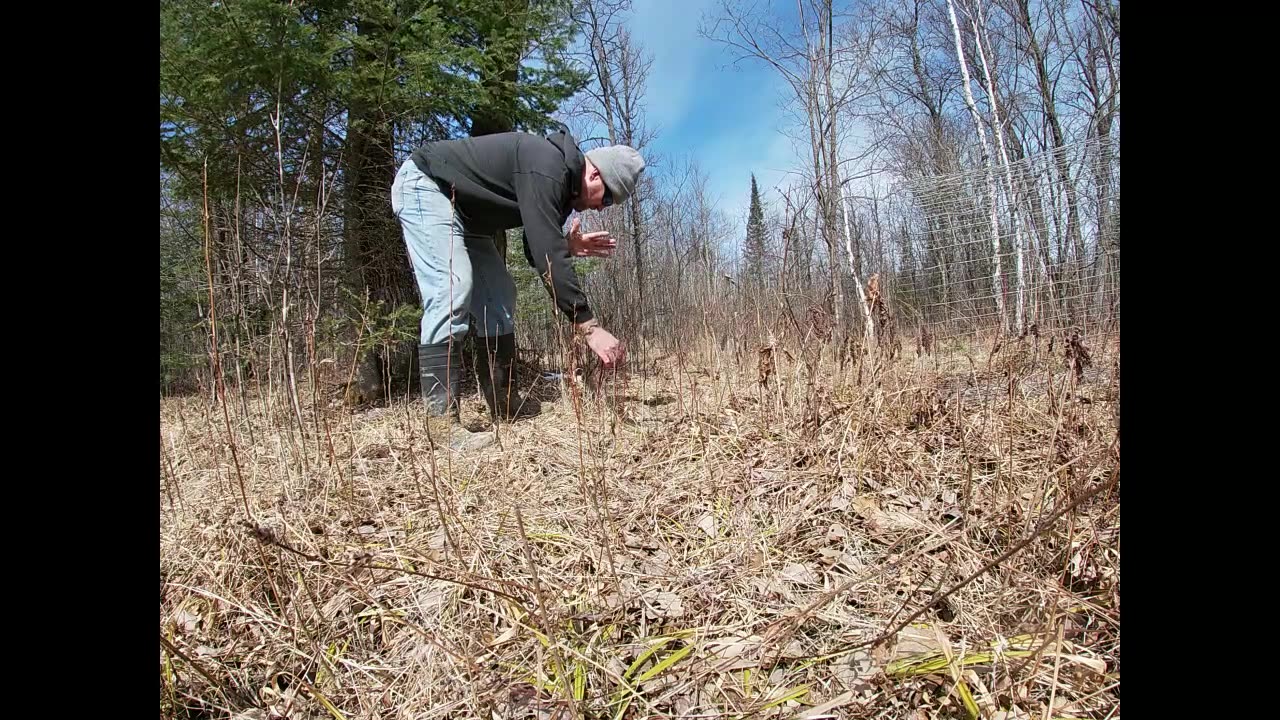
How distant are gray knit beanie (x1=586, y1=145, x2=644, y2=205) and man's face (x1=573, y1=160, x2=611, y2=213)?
0.03m

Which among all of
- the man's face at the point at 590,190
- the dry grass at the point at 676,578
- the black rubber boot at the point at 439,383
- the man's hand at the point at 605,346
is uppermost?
the man's face at the point at 590,190

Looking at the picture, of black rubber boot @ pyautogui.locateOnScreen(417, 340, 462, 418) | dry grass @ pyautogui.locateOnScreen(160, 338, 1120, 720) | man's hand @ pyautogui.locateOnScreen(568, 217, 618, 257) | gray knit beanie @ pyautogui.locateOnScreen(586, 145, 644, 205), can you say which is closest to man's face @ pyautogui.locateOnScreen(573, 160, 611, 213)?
gray knit beanie @ pyautogui.locateOnScreen(586, 145, 644, 205)

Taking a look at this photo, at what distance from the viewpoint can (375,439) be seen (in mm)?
2400

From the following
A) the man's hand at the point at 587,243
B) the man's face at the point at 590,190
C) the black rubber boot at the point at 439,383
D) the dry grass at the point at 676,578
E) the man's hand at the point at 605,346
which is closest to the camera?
the dry grass at the point at 676,578

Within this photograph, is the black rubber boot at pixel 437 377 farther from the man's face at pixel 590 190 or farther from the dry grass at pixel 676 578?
the man's face at pixel 590 190

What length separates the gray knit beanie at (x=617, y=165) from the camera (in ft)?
9.05

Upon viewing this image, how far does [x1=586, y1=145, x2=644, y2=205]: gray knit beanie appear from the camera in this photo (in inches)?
109

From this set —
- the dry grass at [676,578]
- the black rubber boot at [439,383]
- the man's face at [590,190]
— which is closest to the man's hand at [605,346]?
the dry grass at [676,578]

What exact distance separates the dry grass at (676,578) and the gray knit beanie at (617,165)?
149cm

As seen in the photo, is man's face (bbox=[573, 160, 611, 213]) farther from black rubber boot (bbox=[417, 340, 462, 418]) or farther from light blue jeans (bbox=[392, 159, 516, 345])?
black rubber boot (bbox=[417, 340, 462, 418])

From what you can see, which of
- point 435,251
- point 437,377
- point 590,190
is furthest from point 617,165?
point 437,377
